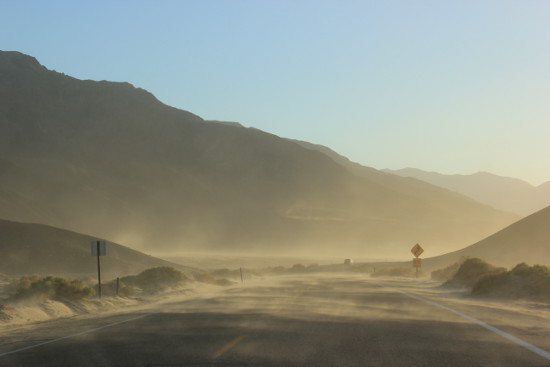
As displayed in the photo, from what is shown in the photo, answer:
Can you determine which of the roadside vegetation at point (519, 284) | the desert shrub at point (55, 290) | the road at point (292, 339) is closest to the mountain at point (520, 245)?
the roadside vegetation at point (519, 284)

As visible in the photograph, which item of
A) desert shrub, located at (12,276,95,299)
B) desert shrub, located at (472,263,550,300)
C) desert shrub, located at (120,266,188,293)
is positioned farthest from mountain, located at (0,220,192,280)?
desert shrub, located at (472,263,550,300)

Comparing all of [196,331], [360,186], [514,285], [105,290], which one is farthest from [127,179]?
[196,331]

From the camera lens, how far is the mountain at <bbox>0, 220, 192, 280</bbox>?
210 ft

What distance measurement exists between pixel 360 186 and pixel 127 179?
195 ft

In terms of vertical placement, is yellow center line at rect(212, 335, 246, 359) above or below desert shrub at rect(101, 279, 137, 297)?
below

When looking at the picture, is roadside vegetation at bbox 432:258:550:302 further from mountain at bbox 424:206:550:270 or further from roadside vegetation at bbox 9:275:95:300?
mountain at bbox 424:206:550:270

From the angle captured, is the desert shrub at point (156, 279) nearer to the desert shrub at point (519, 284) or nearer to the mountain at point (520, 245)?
the desert shrub at point (519, 284)

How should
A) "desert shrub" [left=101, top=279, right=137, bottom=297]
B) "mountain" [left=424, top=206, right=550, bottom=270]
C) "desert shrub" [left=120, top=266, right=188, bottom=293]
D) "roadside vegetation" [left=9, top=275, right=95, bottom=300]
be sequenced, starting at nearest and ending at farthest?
1. "roadside vegetation" [left=9, top=275, right=95, bottom=300]
2. "desert shrub" [left=101, top=279, right=137, bottom=297]
3. "desert shrub" [left=120, top=266, right=188, bottom=293]
4. "mountain" [left=424, top=206, right=550, bottom=270]

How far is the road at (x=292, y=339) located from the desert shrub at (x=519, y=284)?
23.6ft

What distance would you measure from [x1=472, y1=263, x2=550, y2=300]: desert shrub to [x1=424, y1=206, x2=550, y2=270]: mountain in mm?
34526

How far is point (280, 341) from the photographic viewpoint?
12539mm

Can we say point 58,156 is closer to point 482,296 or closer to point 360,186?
point 360,186

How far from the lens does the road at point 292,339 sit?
34.4ft

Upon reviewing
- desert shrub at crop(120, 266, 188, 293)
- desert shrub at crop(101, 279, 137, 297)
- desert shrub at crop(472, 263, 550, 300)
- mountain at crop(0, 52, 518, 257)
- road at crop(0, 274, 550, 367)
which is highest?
mountain at crop(0, 52, 518, 257)
